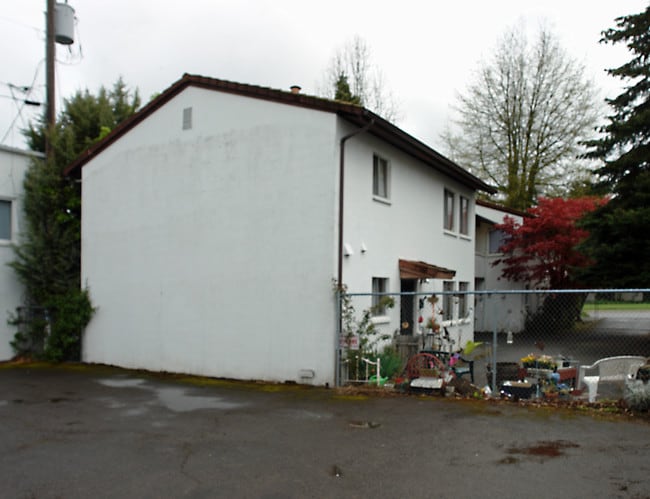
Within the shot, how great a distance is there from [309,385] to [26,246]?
9263 mm

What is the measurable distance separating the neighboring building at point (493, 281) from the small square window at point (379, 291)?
1067 cm

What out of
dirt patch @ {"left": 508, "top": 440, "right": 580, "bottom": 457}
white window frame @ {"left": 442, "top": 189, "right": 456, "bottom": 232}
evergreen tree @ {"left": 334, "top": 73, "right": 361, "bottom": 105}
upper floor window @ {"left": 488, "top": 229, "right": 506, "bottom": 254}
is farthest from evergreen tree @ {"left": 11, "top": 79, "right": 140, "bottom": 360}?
upper floor window @ {"left": 488, "top": 229, "right": 506, "bottom": 254}

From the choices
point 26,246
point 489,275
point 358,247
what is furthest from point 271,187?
point 489,275

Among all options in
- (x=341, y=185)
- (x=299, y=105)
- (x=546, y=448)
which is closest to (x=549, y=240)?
(x=341, y=185)

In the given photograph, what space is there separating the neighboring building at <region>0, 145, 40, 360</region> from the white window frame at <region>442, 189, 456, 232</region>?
1211cm

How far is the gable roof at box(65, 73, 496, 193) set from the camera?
37.1ft

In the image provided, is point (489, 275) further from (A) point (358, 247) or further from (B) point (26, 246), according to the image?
(B) point (26, 246)

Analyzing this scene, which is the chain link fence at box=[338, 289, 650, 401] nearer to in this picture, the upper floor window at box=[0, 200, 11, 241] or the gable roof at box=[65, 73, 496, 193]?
the gable roof at box=[65, 73, 496, 193]

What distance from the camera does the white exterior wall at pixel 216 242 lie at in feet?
37.6

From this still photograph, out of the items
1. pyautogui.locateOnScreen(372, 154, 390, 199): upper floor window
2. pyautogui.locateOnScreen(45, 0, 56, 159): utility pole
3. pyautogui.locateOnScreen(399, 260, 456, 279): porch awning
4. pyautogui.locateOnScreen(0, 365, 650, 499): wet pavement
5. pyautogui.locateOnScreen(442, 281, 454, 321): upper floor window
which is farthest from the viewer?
pyautogui.locateOnScreen(45, 0, 56, 159): utility pole

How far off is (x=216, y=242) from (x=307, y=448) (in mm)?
6762

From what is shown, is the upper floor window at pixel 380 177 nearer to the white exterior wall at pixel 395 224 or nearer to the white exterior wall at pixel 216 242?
the white exterior wall at pixel 395 224

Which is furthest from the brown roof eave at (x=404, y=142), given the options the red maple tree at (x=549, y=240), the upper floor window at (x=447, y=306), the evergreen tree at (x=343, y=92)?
the evergreen tree at (x=343, y=92)

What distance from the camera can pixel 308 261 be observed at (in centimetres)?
1146
